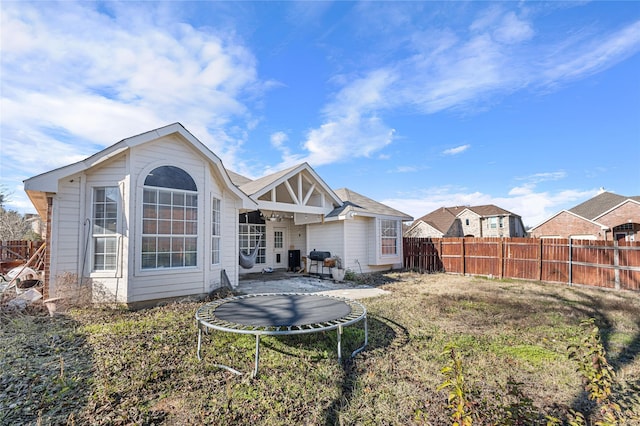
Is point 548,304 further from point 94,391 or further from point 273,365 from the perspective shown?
point 94,391

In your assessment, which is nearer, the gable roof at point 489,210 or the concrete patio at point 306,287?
the concrete patio at point 306,287

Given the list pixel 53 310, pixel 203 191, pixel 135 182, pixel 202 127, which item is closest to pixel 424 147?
pixel 202 127

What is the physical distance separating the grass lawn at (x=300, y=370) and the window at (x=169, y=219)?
1175 millimetres

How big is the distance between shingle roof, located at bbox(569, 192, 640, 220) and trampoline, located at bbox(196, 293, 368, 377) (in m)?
32.6

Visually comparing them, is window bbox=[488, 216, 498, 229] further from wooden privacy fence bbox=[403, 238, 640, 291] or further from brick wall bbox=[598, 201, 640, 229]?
wooden privacy fence bbox=[403, 238, 640, 291]

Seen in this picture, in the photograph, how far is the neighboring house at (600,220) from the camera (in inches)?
965

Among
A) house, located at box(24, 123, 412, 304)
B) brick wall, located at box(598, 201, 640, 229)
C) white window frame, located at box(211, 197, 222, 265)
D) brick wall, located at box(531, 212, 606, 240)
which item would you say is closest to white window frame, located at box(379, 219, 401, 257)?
house, located at box(24, 123, 412, 304)

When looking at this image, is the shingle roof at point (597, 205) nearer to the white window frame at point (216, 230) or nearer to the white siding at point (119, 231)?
the white window frame at point (216, 230)

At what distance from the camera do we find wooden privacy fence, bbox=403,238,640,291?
9.21m

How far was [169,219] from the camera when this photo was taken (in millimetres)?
6758

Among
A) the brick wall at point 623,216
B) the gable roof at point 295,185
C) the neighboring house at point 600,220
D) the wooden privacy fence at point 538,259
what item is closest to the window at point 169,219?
the gable roof at point 295,185

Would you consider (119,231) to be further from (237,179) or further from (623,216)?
(623,216)

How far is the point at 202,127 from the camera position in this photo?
10.3 metres

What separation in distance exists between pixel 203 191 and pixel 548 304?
30.3 feet
